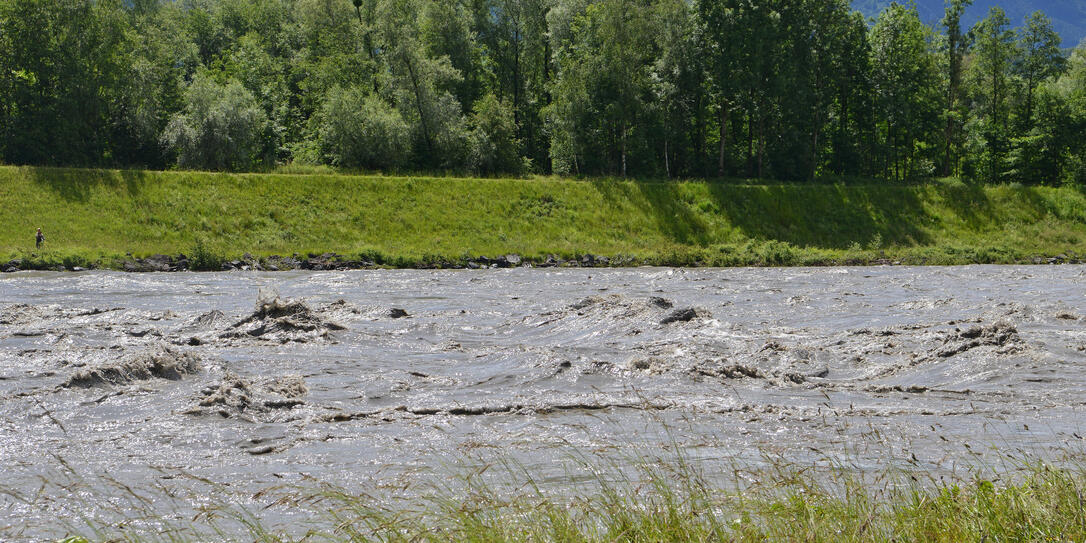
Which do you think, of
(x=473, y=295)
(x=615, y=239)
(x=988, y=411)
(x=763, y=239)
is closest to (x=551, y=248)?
(x=615, y=239)

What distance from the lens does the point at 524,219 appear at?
56.5 meters

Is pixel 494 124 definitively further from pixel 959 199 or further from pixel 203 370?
pixel 203 370

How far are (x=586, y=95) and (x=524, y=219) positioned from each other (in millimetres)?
13863

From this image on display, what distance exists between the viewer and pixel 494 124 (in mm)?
68062

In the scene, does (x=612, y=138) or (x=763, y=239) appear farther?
(x=612, y=138)

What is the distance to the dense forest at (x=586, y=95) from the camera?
201 ft

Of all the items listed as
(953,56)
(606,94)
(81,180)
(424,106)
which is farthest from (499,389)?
(953,56)

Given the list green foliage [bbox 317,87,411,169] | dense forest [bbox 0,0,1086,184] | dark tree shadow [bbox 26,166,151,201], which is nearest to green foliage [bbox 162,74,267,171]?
dense forest [bbox 0,0,1086,184]

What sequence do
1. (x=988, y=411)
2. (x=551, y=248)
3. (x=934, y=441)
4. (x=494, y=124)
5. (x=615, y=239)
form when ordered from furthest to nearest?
(x=494, y=124), (x=615, y=239), (x=551, y=248), (x=988, y=411), (x=934, y=441)

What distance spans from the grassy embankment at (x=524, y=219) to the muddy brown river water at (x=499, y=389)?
20858mm

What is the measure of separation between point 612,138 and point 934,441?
58743 millimetres

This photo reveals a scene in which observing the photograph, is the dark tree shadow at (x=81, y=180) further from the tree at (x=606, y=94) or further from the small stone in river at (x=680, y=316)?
the small stone in river at (x=680, y=316)

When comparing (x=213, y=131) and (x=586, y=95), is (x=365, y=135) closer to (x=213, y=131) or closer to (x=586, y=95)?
(x=213, y=131)

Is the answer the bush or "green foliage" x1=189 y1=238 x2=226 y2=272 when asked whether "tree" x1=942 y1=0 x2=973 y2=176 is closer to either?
the bush
